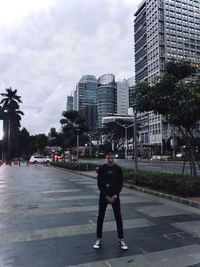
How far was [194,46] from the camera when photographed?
445ft

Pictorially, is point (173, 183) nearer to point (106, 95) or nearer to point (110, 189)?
point (110, 189)

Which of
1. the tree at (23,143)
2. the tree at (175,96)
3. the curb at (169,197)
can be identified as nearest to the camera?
the curb at (169,197)

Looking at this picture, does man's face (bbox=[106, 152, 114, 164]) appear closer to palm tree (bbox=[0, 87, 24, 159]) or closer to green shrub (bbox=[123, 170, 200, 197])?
green shrub (bbox=[123, 170, 200, 197])

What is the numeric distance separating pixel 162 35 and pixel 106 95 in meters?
32.2

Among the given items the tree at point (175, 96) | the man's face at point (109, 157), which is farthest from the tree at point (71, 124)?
the man's face at point (109, 157)

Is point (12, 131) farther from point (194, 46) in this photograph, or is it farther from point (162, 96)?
point (194, 46)

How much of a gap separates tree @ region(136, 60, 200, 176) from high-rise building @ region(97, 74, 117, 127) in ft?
357

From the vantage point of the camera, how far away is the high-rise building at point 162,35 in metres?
127

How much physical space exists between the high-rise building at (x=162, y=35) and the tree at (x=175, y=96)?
362ft

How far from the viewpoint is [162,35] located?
130 meters

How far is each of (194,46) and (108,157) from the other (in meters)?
139

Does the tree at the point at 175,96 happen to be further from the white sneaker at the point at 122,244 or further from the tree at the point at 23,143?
the tree at the point at 23,143

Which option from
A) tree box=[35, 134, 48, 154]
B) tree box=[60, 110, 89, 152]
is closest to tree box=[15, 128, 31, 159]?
tree box=[35, 134, 48, 154]

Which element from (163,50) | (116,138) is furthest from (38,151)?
(163,50)
